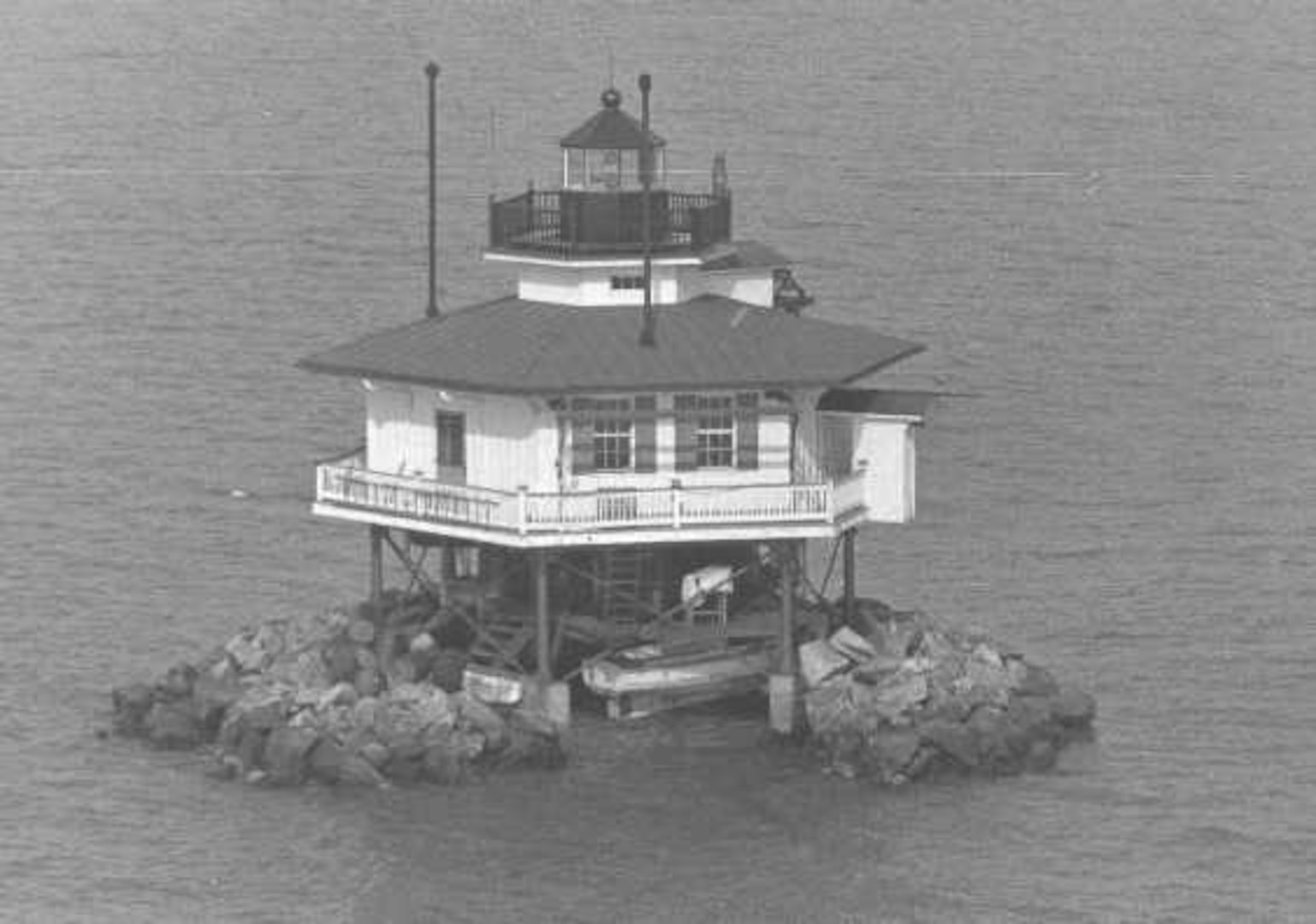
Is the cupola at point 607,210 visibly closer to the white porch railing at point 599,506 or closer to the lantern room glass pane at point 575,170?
the lantern room glass pane at point 575,170

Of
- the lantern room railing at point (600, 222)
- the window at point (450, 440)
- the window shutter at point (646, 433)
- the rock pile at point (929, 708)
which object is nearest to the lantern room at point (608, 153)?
the lantern room railing at point (600, 222)

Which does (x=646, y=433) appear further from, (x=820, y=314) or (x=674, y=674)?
(x=820, y=314)

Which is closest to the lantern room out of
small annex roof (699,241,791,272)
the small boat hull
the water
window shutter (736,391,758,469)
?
small annex roof (699,241,791,272)

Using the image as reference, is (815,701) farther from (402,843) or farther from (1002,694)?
(402,843)

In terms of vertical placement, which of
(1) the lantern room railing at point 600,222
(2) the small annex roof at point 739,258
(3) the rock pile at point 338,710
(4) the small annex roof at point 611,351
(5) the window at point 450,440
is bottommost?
(3) the rock pile at point 338,710

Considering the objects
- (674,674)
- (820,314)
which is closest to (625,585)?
(674,674)

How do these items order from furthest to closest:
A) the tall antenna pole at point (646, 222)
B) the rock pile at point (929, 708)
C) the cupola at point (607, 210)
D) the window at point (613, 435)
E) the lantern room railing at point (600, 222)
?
the lantern room railing at point (600, 222) < the cupola at point (607, 210) < the tall antenna pole at point (646, 222) < the window at point (613, 435) < the rock pile at point (929, 708)
